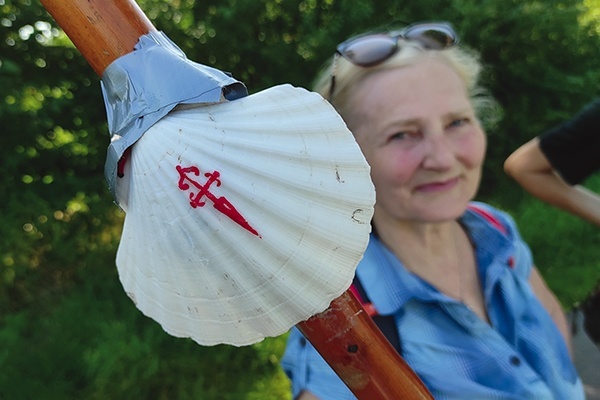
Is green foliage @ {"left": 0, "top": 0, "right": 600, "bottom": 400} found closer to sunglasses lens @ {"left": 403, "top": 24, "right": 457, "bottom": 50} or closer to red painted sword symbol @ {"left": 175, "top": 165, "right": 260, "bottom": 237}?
sunglasses lens @ {"left": 403, "top": 24, "right": 457, "bottom": 50}

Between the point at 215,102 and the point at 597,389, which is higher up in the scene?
the point at 215,102

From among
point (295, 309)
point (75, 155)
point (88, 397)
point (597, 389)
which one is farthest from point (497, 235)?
point (75, 155)

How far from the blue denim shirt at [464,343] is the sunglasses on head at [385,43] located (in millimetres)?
350

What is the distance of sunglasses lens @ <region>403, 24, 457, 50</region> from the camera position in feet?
3.67

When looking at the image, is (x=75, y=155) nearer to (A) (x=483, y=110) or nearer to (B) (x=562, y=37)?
(A) (x=483, y=110)

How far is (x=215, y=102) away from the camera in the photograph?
0.49 m

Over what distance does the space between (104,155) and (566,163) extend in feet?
5.97

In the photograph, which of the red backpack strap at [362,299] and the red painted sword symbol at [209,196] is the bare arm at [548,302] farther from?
the red painted sword symbol at [209,196]

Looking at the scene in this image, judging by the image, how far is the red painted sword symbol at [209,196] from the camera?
46cm

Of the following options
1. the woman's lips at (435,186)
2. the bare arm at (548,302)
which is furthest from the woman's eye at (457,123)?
the bare arm at (548,302)

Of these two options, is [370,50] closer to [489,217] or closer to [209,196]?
[489,217]

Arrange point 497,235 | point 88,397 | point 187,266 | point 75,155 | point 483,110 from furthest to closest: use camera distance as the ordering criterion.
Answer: point 75,155 → point 88,397 → point 483,110 → point 497,235 → point 187,266

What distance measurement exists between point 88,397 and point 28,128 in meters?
1.07

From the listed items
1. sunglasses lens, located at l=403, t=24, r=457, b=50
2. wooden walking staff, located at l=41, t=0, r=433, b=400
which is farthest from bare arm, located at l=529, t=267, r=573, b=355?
wooden walking staff, located at l=41, t=0, r=433, b=400
